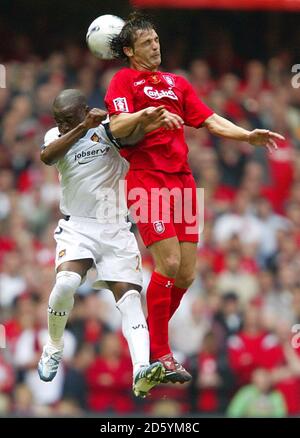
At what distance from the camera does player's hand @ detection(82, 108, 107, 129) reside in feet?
26.9

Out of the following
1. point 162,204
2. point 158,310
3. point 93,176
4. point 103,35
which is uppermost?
point 103,35

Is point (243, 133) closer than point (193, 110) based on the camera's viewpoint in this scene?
Yes

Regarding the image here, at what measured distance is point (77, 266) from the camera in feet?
28.3

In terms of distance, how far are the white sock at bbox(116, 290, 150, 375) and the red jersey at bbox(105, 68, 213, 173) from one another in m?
0.89

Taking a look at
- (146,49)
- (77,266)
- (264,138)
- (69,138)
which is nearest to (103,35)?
(146,49)

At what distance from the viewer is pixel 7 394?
43.3 ft

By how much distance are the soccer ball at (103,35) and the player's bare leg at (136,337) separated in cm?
157

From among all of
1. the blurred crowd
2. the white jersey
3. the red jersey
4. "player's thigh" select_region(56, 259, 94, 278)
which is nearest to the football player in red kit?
the red jersey

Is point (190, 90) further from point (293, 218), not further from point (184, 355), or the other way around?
point (293, 218)

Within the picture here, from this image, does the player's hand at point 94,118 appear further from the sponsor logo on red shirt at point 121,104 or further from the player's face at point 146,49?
the player's face at point 146,49

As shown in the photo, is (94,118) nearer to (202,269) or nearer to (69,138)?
(69,138)

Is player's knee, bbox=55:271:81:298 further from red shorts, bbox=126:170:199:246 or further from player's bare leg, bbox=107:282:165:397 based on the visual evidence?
red shorts, bbox=126:170:199:246

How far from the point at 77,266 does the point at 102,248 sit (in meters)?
0.24

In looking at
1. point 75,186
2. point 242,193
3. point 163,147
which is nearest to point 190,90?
point 163,147
